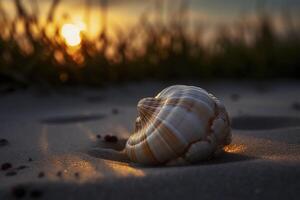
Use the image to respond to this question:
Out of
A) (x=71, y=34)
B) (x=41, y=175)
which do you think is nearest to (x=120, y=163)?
(x=41, y=175)

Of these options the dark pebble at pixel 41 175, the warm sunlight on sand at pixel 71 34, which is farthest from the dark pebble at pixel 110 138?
the warm sunlight on sand at pixel 71 34

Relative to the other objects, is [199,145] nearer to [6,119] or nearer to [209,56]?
[6,119]

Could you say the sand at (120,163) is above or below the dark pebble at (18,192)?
below

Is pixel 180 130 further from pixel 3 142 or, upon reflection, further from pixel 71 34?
pixel 71 34

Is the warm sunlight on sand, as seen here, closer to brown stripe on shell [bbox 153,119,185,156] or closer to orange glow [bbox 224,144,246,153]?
orange glow [bbox 224,144,246,153]

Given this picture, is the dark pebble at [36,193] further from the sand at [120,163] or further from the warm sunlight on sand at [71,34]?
the warm sunlight on sand at [71,34]

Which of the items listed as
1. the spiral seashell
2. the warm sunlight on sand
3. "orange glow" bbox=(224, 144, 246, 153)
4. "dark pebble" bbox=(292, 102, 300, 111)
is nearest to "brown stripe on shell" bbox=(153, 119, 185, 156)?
the spiral seashell
